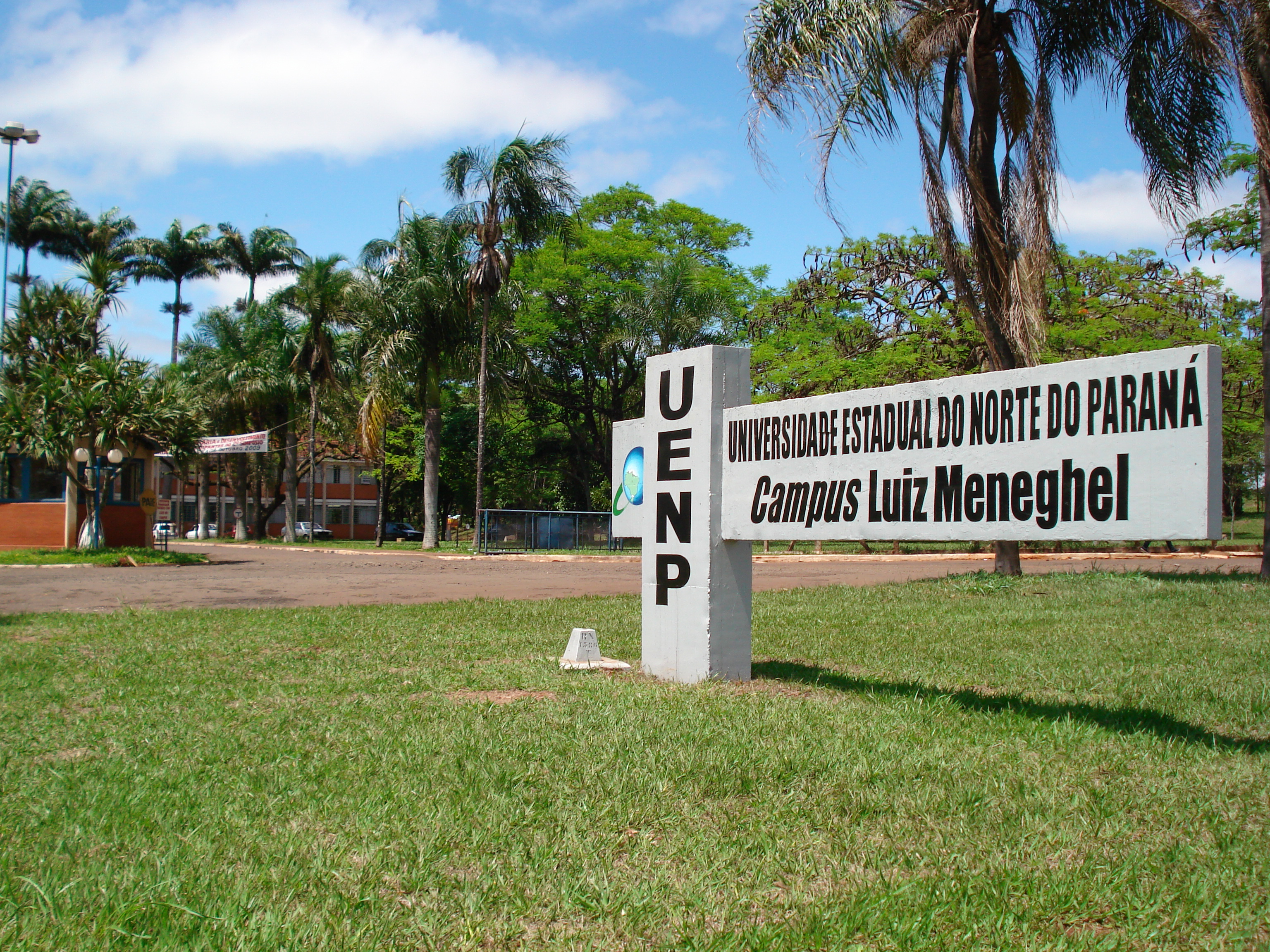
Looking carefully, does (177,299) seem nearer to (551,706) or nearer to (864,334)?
(864,334)

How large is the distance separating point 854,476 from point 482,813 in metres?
3.31

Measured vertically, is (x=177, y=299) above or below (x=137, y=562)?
above

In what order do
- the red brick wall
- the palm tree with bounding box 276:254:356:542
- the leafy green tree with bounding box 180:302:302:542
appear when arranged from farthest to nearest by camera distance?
the leafy green tree with bounding box 180:302:302:542
the palm tree with bounding box 276:254:356:542
the red brick wall

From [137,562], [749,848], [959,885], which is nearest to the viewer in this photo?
[959,885]

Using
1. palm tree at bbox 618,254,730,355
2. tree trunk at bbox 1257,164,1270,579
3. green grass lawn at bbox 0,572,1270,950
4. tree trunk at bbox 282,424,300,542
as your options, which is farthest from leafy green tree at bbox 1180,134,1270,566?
tree trunk at bbox 282,424,300,542

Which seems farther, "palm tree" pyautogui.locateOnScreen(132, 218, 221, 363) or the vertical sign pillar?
"palm tree" pyautogui.locateOnScreen(132, 218, 221, 363)

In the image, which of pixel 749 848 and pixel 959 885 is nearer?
pixel 959 885

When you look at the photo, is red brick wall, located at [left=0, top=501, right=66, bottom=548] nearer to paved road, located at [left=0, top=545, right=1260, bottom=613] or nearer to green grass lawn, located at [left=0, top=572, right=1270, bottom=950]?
paved road, located at [left=0, top=545, right=1260, bottom=613]

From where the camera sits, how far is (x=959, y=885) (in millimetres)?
3402

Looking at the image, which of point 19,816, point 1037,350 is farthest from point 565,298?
point 19,816

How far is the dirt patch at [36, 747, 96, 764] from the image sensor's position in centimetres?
506

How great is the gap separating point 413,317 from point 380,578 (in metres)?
15.9

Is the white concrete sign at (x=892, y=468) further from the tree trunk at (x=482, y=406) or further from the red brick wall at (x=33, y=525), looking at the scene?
the red brick wall at (x=33, y=525)

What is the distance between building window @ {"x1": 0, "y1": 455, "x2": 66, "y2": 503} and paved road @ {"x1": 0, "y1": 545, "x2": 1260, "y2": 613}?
19.3ft
